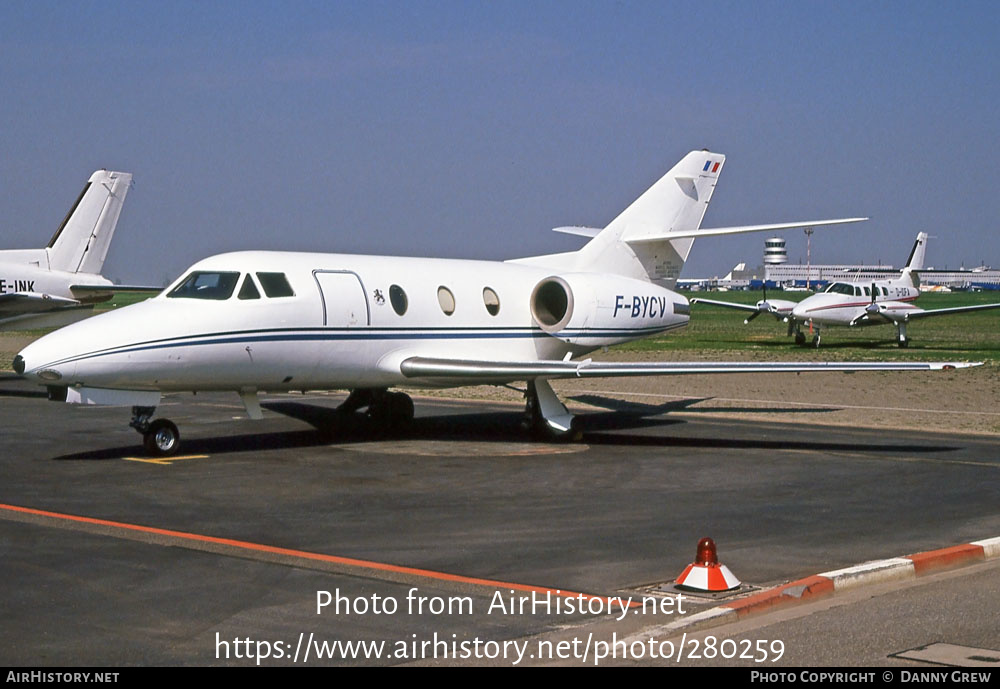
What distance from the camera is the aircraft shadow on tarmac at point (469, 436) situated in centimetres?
1720

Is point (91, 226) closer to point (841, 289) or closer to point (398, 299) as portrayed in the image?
point (398, 299)

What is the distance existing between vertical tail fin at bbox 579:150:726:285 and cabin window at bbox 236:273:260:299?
7.10 meters

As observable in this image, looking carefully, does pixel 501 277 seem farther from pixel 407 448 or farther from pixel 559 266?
pixel 407 448

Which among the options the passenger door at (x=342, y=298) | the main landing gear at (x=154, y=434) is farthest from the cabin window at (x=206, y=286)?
the main landing gear at (x=154, y=434)

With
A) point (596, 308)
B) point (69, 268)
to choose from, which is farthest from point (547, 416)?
point (69, 268)

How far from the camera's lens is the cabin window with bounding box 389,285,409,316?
1783cm

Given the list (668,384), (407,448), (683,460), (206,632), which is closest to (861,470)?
(683,460)

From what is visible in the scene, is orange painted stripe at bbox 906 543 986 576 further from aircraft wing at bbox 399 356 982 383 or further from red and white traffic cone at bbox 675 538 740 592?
aircraft wing at bbox 399 356 982 383

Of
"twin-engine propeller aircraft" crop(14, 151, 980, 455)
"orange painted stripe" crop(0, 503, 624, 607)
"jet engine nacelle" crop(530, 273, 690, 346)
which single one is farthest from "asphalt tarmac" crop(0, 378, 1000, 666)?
"jet engine nacelle" crop(530, 273, 690, 346)

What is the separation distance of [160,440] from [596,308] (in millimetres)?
7489

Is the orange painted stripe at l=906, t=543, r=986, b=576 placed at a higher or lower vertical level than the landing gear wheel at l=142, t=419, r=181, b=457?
higher

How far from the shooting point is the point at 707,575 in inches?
324

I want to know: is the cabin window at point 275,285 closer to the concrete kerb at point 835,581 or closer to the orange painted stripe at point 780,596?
the concrete kerb at point 835,581

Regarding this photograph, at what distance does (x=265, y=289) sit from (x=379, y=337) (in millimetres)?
1945
